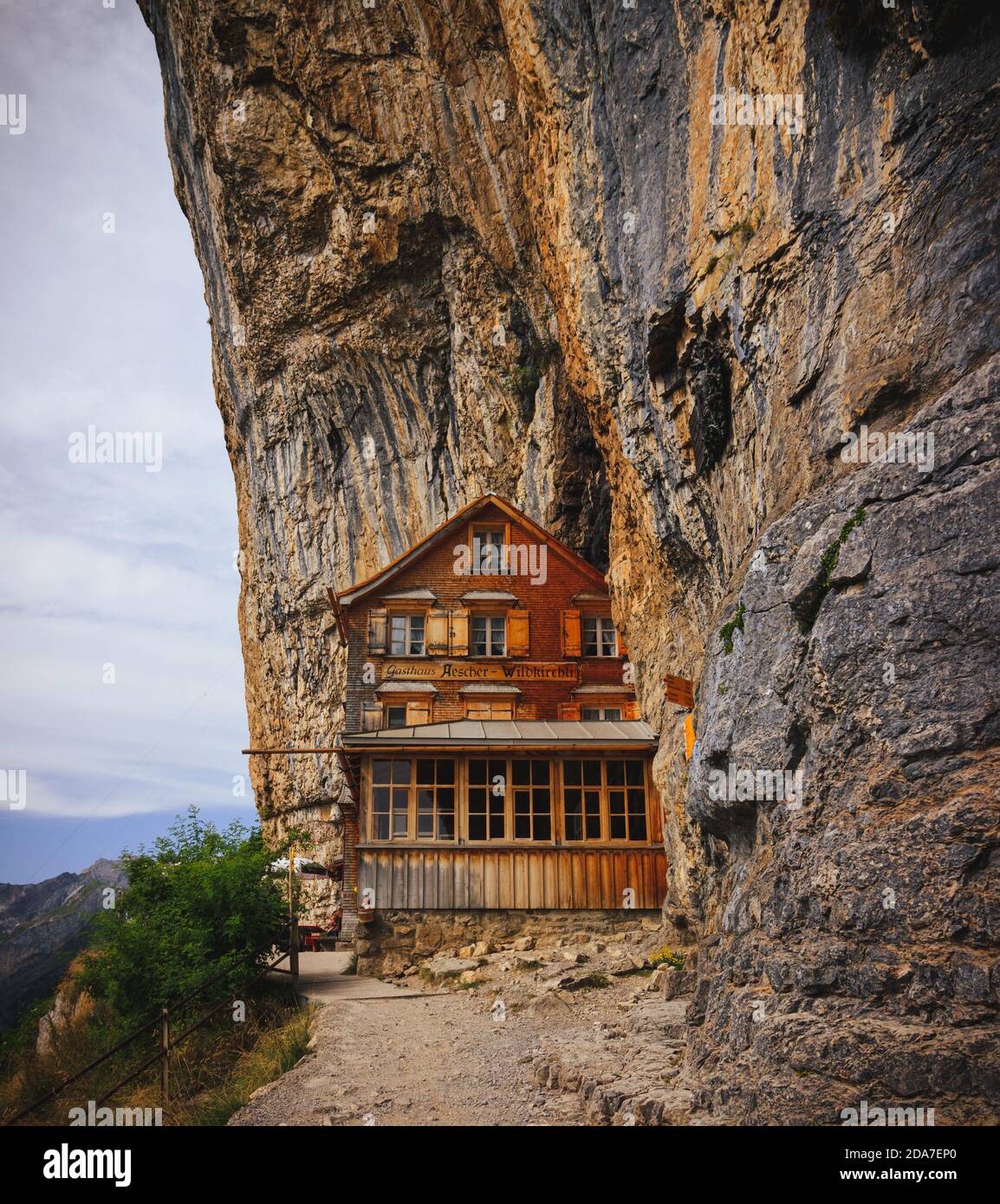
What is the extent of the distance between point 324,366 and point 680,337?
2380 centimetres

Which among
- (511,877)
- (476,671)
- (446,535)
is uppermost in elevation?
(446,535)

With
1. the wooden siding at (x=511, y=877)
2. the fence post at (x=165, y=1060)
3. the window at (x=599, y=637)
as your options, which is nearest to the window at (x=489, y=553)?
the window at (x=599, y=637)

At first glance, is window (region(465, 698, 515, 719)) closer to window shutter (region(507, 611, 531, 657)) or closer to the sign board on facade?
the sign board on facade

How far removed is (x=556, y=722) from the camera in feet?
69.5

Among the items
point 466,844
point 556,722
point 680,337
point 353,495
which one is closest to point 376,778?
point 466,844

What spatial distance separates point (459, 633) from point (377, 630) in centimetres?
220

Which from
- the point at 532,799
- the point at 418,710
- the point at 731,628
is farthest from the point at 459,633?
the point at 731,628

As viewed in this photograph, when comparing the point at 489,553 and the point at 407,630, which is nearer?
the point at 407,630

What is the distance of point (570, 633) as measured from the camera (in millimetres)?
25094

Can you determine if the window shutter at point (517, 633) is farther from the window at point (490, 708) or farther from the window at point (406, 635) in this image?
the window at point (406, 635)

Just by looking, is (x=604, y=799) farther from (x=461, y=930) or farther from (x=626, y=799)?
(x=461, y=930)

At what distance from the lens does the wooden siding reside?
18.8 metres

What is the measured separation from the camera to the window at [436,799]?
19328 millimetres
